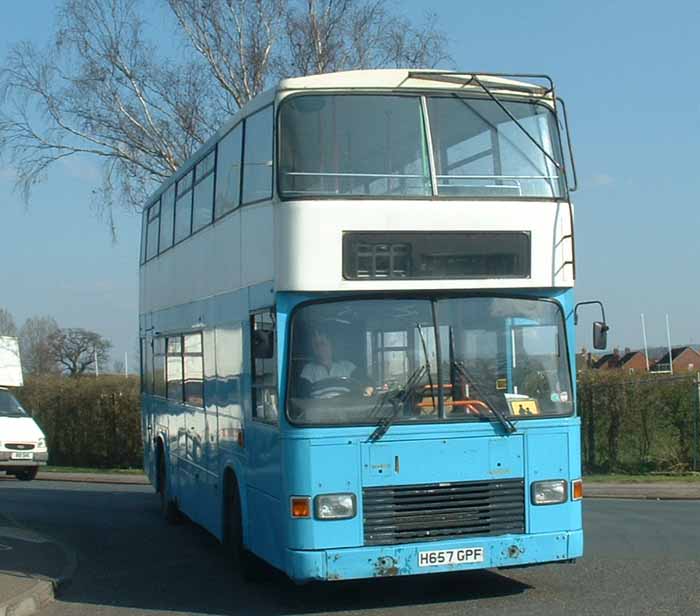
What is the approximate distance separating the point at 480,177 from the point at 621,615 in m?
3.74

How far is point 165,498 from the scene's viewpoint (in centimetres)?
1667

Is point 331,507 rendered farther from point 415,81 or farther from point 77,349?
point 77,349

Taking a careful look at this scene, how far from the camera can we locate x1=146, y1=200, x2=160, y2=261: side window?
654 inches

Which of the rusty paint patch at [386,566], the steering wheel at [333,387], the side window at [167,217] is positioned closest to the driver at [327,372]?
the steering wheel at [333,387]

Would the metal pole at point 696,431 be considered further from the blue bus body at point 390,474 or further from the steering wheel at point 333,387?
the steering wheel at point 333,387

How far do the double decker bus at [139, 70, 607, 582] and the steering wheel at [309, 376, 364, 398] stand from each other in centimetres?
1

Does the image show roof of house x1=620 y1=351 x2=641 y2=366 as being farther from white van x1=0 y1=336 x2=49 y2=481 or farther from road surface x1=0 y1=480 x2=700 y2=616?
road surface x1=0 y1=480 x2=700 y2=616

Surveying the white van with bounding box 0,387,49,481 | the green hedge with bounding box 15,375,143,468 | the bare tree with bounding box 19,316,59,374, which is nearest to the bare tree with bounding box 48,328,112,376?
the bare tree with bounding box 19,316,59,374

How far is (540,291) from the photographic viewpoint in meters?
9.82

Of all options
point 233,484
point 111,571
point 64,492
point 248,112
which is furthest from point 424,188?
point 64,492

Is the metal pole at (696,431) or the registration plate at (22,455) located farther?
the registration plate at (22,455)

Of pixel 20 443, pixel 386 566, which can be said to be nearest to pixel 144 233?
pixel 386 566

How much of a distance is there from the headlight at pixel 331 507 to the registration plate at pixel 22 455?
18.8 metres

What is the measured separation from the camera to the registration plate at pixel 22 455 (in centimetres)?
2638
